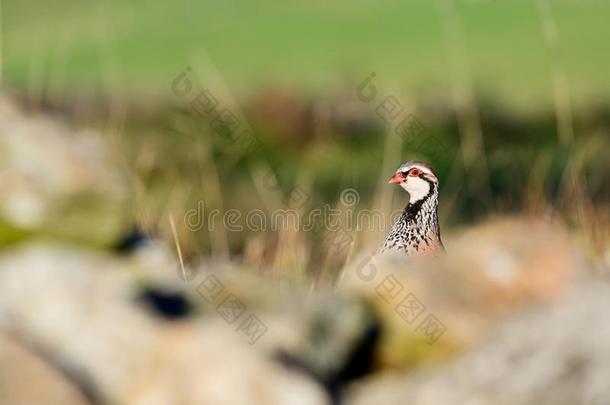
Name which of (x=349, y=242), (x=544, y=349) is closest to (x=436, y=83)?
(x=349, y=242)

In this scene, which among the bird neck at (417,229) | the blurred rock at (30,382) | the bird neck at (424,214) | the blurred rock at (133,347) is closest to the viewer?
the blurred rock at (30,382)

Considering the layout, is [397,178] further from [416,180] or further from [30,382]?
[30,382]

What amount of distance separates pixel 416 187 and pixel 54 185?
192 centimetres

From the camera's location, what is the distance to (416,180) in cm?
595

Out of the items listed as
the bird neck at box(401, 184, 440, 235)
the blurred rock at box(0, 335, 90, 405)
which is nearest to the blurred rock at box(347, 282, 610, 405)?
the blurred rock at box(0, 335, 90, 405)

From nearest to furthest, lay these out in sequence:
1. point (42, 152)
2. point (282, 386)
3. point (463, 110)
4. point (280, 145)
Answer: point (282, 386) → point (42, 152) → point (463, 110) → point (280, 145)

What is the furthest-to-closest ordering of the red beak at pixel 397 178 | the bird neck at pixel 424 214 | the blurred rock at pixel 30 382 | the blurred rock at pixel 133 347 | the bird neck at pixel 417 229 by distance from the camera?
the red beak at pixel 397 178
the bird neck at pixel 424 214
the bird neck at pixel 417 229
the blurred rock at pixel 133 347
the blurred rock at pixel 30 382

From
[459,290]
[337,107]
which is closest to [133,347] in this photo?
[459,290]

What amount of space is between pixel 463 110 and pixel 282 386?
14.8ft

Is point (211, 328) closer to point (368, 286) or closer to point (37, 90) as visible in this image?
point (368, 286)

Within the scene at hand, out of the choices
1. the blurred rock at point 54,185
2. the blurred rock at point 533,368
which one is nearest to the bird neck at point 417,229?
the blurred rock at point 54,185

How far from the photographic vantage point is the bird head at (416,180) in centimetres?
588

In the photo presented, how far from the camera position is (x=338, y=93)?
76.9 feet

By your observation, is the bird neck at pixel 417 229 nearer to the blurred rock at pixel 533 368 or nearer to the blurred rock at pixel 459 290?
the blurred rock at pixel 459 290
